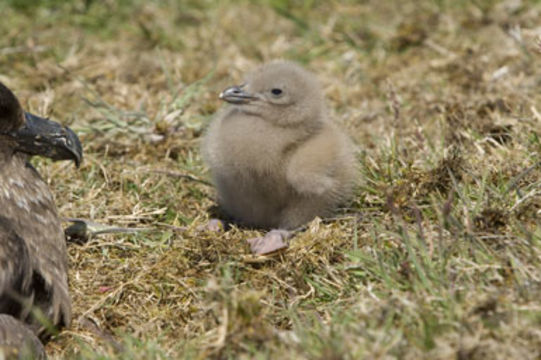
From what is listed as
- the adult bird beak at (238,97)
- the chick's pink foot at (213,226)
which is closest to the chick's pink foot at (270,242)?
the chick's pink foot at (213,226)

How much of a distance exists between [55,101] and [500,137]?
9.31ft

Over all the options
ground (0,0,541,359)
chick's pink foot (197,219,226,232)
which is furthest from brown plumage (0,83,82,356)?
chick's pink foot (197,219,226,232)

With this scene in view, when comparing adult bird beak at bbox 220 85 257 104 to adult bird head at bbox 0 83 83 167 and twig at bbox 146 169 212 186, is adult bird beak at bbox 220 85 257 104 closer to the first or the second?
twig at bbox 146 169 212 186

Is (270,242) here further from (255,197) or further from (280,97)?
(280,97)

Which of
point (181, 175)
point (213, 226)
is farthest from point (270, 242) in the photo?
point (181, 175)

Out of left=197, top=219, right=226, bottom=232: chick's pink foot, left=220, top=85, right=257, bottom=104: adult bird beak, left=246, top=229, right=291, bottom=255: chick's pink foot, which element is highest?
left=220, top=85, right=257, bottom=104: adult bird beak

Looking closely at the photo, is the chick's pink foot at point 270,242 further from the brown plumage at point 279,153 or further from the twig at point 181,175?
the twig at point 181,175

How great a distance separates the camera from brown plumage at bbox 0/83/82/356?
3096mm

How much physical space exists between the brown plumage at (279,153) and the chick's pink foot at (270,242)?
0.14 meters

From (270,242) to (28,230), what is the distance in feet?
3.44

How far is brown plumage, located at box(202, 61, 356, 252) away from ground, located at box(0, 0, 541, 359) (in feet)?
0.57

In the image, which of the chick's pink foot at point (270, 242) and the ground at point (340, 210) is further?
the chick's pink foot at point (270, 242)

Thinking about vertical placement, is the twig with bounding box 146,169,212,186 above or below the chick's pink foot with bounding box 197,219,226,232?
below

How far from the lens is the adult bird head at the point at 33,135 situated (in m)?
3.53
